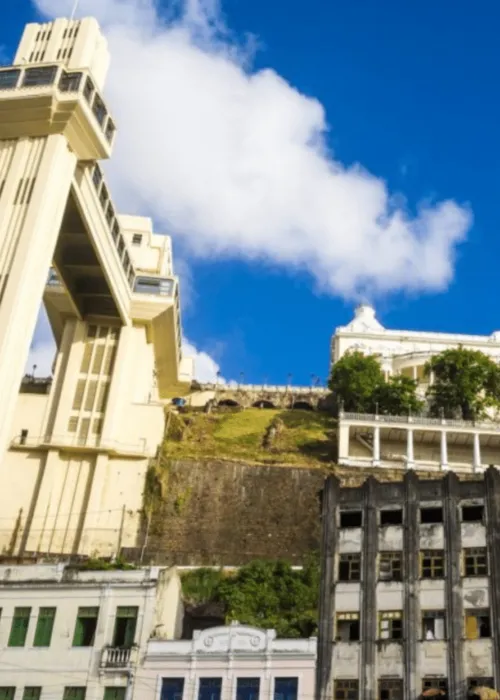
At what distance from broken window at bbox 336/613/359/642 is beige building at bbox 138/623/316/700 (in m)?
1.73

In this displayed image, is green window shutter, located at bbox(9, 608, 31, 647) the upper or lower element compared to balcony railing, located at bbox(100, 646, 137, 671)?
upper

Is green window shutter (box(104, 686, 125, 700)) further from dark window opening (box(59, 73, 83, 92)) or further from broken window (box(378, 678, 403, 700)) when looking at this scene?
dark window opening (box(59, 73, 83, 92))

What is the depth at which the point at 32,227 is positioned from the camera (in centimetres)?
4097

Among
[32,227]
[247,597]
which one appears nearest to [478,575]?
[247,597]

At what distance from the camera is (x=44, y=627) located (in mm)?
29984

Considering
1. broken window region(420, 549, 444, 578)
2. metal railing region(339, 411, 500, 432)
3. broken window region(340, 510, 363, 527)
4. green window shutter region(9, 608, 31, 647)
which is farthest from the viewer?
metal railing region(339, 411, 500, 432)

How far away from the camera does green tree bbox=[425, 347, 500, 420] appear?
6588 centimetres

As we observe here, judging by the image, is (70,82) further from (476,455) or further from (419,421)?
(476,455)

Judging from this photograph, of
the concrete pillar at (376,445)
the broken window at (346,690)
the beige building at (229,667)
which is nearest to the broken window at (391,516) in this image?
the beige building at (229,667)

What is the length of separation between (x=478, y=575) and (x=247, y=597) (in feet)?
41.4

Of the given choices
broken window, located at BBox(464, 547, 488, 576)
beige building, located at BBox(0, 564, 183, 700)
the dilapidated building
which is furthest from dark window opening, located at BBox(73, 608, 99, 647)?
broken window, located at BBox(464, 547, 488, 576)

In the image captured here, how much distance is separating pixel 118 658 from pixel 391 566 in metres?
9.69

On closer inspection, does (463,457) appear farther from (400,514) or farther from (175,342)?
(400,514)

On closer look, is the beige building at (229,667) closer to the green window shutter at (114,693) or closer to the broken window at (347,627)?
the green window shutter at (114,693)
